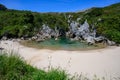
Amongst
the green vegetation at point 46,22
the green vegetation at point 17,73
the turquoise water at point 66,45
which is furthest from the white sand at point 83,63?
the green vegetation at point 46,22

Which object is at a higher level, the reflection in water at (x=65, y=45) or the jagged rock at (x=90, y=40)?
the jagged rock at (x=90, y=40)

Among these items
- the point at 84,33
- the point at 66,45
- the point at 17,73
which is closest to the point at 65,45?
the point at 66,45

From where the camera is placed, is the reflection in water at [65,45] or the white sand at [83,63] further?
the reflection in water at [65,45]

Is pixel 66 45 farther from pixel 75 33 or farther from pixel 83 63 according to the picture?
pixel 83 63

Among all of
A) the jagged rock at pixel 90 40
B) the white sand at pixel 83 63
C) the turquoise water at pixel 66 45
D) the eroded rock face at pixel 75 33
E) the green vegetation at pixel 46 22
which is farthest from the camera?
the green vegetation at pixel 46 22

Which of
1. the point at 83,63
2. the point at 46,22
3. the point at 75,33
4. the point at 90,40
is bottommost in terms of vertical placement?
the point at 83,63

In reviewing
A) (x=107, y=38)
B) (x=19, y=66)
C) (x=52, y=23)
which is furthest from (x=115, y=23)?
(x=19, y=66)

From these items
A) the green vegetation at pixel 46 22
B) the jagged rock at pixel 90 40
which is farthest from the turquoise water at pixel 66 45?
the green vegetation at pixel 46 22

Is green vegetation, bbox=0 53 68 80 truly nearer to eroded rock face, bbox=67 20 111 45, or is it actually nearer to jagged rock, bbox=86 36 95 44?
jagged rock, bbox=86 36 95 44

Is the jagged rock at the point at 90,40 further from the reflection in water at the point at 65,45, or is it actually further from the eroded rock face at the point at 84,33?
the reflection in water at the point at 65,45

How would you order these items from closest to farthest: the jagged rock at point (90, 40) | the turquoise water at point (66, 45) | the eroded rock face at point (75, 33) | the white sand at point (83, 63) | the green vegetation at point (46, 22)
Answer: the white sand at point (83, 63) < the turquoise water at point (66, 45) < the jagged rock at point (90, 40) < the eroded rock face at point (75, 33) < the green vegetation at point (46, 22)

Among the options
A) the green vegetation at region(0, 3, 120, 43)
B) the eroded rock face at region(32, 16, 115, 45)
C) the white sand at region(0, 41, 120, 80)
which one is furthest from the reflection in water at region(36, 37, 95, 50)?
the white sand at region(0, 41, 120, 80)

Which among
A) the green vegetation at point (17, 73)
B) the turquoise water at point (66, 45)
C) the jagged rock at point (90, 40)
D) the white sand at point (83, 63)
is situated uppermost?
the green vegetation at point (17, 73)

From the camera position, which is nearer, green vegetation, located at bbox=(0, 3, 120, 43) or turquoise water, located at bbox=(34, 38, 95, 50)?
turquoise water, located at bbox=(34, 38, 95, 50)
